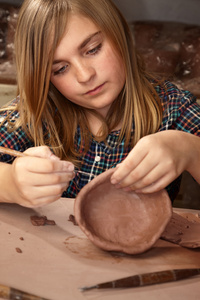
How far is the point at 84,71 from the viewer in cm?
108

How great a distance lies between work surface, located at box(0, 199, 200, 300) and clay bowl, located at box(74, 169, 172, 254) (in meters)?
0.04

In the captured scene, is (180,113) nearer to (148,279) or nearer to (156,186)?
(156,186)

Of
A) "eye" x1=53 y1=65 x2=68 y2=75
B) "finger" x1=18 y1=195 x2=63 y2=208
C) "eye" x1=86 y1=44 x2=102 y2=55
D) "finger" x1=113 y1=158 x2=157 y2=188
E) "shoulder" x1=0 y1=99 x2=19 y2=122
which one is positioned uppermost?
"eye" x1=86 y1=44 x2=102 y2=55

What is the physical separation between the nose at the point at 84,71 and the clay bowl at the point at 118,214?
32cm

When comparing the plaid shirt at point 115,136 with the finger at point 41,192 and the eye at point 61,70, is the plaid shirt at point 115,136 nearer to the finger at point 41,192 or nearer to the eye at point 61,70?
the eye at point 61,70

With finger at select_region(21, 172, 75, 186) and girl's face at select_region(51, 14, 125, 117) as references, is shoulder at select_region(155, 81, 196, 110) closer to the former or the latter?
girl's face at select_region(51, 14, 125, 117)

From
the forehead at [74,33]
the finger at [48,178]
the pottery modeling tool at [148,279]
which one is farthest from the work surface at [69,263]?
the forehead at [74,33]

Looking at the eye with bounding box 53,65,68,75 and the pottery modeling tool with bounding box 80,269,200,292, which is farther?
the eye with bounding box 53,65,68,75

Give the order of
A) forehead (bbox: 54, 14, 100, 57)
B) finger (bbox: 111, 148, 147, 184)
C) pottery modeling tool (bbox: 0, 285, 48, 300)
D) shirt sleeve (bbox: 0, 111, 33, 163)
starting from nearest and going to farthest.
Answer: pottery modeling tool (bbox: 0, 285, 48, 300)
finger (bbox: 111, 148, 147, 184)
forehead (bbox: 54, 14, 100, 57)
shirt sleeve (bbox: 0, 111, 33, 163)

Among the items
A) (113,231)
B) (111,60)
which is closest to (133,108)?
(111,60)

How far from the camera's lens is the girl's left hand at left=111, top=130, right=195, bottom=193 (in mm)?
894

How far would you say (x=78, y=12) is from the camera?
110 cm

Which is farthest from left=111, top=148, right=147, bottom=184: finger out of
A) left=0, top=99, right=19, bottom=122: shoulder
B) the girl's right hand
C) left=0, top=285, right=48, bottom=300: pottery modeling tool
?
left=0, top=99, right=19, bottom=122: shoulder

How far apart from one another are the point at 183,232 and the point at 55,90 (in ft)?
2.25
